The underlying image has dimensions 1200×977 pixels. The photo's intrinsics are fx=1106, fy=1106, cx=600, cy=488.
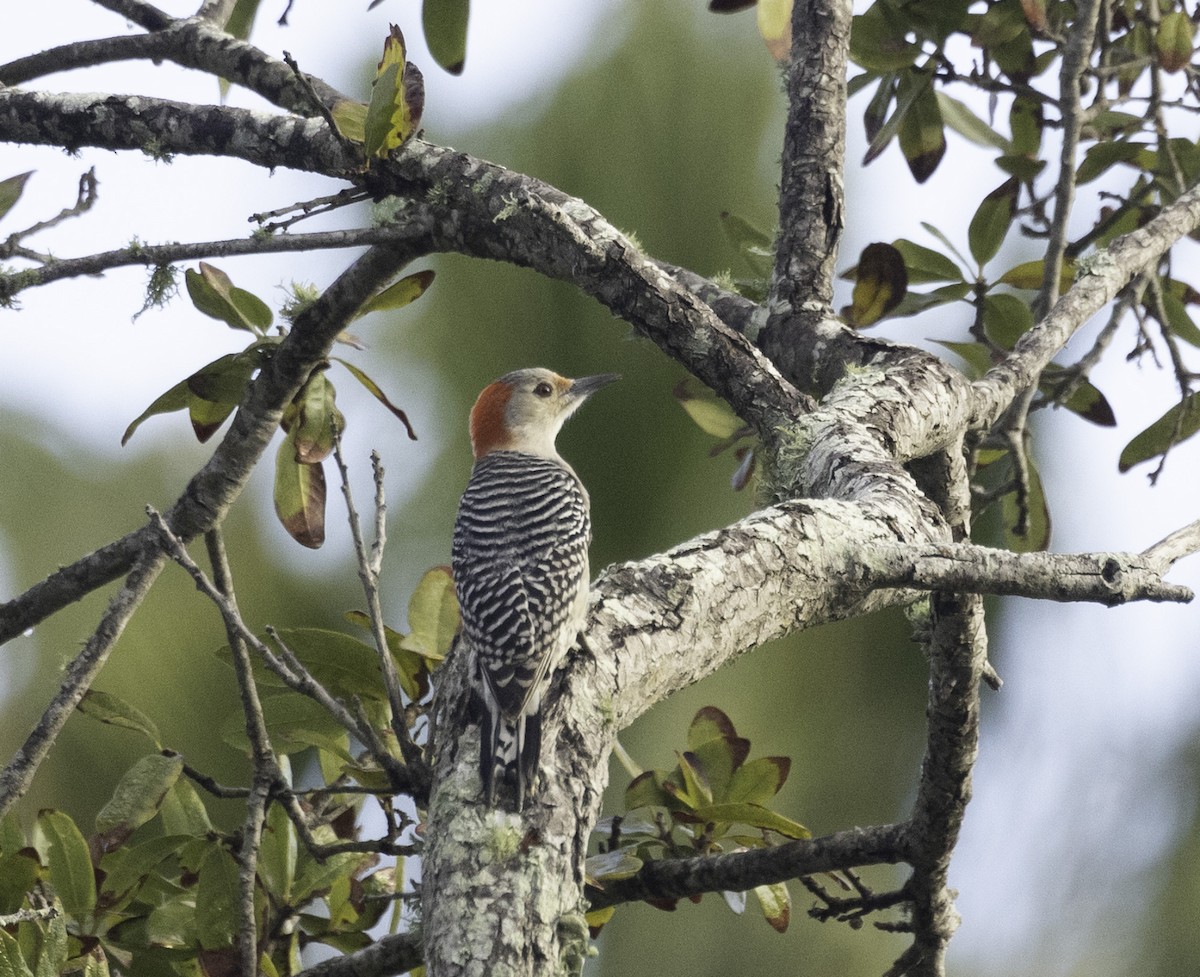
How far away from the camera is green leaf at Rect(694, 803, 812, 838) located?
2.13 m

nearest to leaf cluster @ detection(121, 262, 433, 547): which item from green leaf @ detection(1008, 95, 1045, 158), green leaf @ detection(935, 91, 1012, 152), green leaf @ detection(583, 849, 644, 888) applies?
green leaf @ detection(583, 849, 644, 888)

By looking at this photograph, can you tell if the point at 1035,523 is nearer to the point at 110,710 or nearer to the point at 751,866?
the point at 751,866

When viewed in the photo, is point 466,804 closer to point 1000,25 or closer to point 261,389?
point 261,389

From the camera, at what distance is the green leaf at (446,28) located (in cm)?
298

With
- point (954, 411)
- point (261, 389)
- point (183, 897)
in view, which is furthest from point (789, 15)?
point (183, 897)

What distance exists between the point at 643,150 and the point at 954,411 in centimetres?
273

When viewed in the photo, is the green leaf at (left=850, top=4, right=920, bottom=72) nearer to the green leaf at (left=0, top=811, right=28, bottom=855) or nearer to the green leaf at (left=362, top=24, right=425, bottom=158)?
the green leaf at (left=362, top=24, right=425, bottom=158)

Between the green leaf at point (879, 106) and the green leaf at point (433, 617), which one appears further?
the green leaf at point (879, 106)

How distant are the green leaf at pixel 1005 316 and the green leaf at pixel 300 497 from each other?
2054mm

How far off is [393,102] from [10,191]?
1086 mm

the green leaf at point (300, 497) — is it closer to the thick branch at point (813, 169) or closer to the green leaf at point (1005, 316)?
the thick branch at point (813, 169)

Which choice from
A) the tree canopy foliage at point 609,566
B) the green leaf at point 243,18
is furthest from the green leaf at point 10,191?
the green leaf at point 243,18

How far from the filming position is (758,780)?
7.47ft

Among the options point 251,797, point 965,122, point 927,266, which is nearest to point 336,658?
point 251,797
